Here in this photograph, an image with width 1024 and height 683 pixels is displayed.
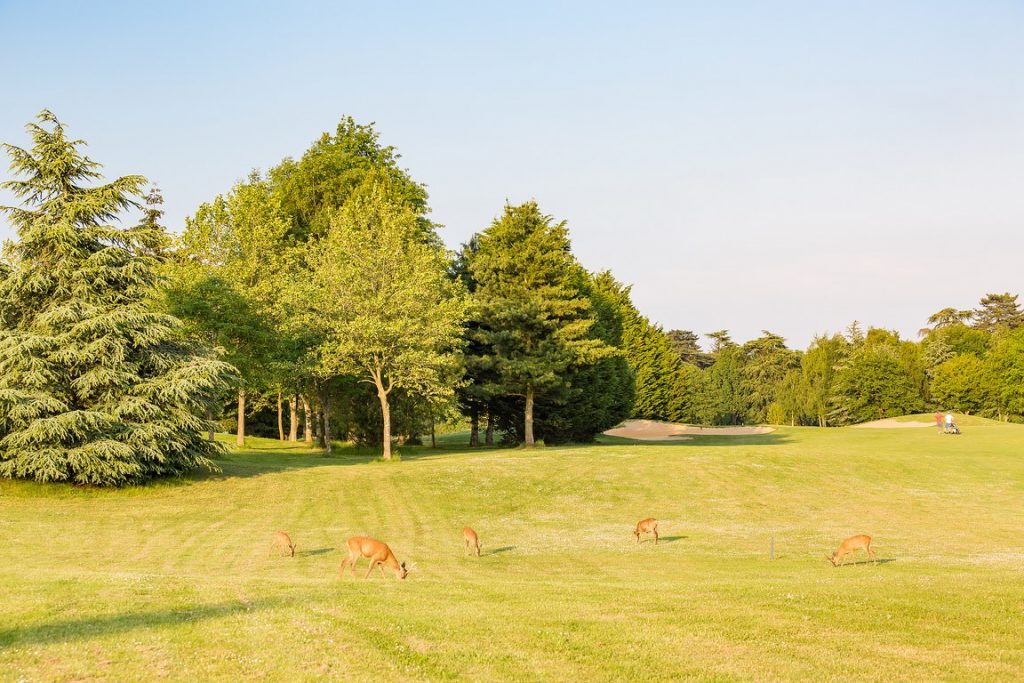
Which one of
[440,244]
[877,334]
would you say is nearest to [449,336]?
[440,244]

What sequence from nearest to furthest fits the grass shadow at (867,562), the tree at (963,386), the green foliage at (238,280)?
1. the grass shadow at (867,562)
2. the green foliage at (238,280)
3. the tree at (963,386)

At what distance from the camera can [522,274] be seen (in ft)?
190

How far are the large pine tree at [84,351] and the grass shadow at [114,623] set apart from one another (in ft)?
70.0

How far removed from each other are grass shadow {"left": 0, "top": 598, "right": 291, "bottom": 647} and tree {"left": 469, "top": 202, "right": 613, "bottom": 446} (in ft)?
133

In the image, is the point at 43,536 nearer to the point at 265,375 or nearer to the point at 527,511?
the point at 527,511

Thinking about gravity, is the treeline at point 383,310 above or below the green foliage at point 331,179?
below

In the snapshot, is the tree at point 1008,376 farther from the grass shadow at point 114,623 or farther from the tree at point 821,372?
the grass shadow at point 114,623

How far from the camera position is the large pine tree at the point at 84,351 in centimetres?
3206

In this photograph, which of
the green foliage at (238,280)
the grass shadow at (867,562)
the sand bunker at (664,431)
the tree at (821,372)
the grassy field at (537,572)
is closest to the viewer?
the grassy field at (537,572)

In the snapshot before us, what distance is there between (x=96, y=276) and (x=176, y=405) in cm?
635

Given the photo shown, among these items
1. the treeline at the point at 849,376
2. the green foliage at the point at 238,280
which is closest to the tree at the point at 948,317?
the treeline at the point at 849,376

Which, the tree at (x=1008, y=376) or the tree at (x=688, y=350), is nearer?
the tree at (x=1008, y=376)

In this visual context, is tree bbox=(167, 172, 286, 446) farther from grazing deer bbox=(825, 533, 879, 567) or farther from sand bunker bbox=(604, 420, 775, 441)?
sand bunker bbox=(604, 420, 775, 441)

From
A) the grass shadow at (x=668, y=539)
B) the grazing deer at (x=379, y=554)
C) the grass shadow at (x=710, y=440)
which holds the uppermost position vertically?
the grass shadow at (x=710, y=440)
